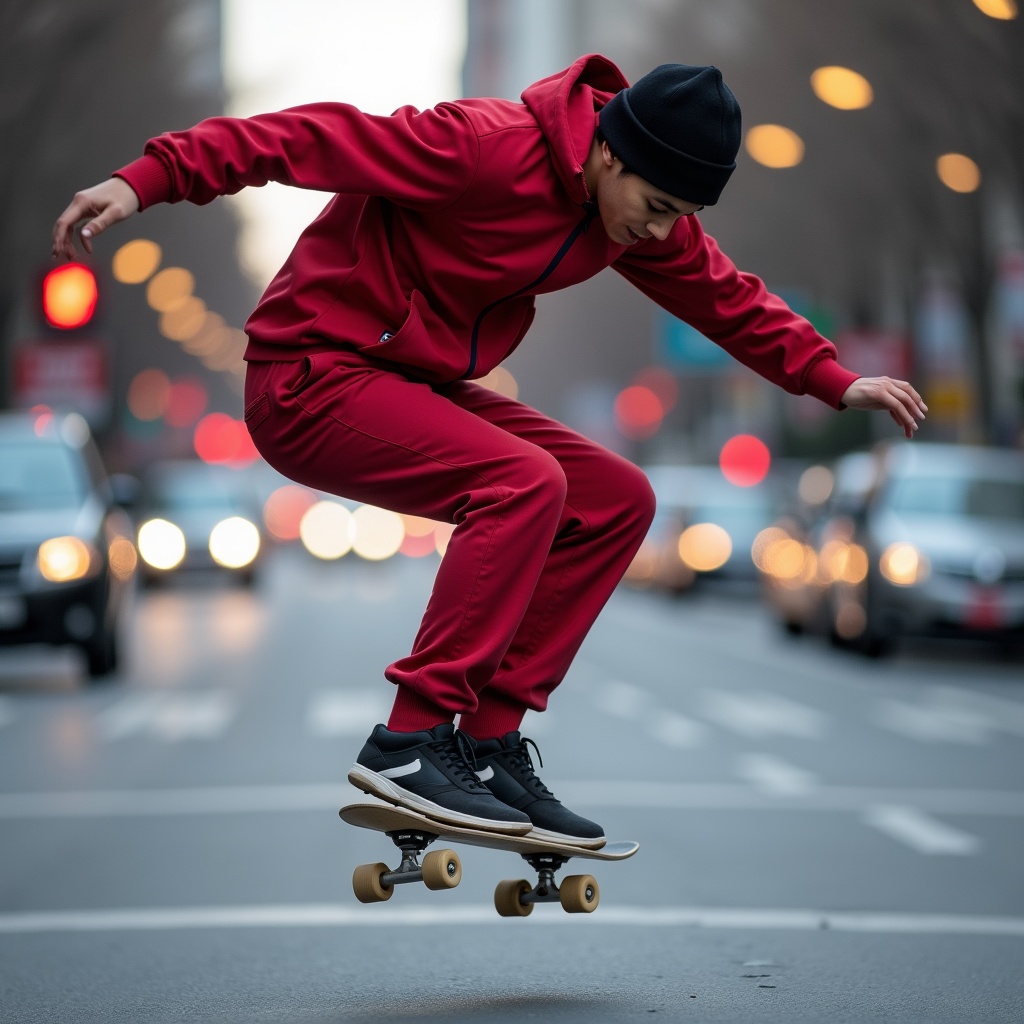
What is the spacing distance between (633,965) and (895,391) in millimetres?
1746

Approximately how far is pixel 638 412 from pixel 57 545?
72671 millimetres

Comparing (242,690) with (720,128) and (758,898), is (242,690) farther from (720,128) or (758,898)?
(720,128)

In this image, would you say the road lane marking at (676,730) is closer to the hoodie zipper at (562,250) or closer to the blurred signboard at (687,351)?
the hoodie zipper at (562,250)

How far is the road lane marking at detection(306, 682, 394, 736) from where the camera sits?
1357 centimetres

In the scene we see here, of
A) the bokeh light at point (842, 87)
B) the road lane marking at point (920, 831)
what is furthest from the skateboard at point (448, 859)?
the bokeh light at point (842, 87)

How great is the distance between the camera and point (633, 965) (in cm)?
578

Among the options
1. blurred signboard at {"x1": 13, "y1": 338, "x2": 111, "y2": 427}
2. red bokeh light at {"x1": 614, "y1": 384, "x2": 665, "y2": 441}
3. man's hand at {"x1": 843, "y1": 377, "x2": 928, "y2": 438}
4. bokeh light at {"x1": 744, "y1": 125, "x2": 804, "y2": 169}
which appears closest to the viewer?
man's hand at {"x1": 843, "y1": 377, "x2": 928, "y2": 438}

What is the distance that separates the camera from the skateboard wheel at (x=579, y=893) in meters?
4.84

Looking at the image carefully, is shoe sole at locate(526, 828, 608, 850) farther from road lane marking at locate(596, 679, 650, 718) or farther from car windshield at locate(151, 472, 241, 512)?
car windshield at locate(151, 472, 241, 512)

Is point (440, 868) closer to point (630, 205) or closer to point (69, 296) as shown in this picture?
point (630, 205)

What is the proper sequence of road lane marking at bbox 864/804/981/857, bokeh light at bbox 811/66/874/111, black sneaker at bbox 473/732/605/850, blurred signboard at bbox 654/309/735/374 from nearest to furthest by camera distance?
black sneaker at bbox 473/732/605/850
road lane marking at bbox 864/804/981/857
bokeh light at bbox 811/66/874/111
blurred signboard at bbox 654/309/735/374

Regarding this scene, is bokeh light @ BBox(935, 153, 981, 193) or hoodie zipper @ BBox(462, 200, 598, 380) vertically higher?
bokeh light @ BBox(935, 153, 981, 193)

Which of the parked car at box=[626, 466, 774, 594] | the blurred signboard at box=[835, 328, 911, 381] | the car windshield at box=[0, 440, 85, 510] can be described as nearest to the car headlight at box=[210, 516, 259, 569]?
the parked car at box=[626, 466, 774, 594]

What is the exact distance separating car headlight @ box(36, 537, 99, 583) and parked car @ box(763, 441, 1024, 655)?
7136 millimetres
